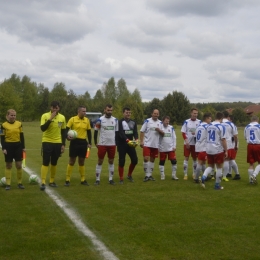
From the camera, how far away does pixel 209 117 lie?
10898 mm

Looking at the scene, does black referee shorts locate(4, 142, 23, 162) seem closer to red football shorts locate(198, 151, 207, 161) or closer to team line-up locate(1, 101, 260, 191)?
team line-up locate(1, 101, 260, 191)

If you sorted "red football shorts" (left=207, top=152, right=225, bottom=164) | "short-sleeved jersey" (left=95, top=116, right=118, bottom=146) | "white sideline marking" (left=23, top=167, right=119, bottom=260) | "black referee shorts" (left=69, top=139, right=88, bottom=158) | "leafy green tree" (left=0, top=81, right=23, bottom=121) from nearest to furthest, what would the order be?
1. "white sideline marking" (left=23, top=167, right=119, bottom=260)
2. "red football shorts" (left=207, top=152, right=225, bottom=164)
3. "black referee shorts" (left=69, top=139, right=88, bottom=158)
4. "short-sleeved jersey" (left=95, top=116, right=118, bottom=146)
5. "leafy green tree" (left=0, top=81, right=23, bottom=121)

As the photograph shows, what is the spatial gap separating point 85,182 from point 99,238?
4.77 m

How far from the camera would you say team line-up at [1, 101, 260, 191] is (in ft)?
31.6

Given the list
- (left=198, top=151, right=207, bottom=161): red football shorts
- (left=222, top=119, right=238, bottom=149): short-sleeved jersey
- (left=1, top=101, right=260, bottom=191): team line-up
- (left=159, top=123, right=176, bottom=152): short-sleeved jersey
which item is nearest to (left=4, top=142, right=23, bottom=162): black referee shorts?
(left=1, top=101, right=260, bottom=191): team line-up

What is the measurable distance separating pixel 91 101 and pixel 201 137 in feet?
300

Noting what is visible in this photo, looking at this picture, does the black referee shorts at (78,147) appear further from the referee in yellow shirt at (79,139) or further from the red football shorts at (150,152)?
the red football shorts at (150,152)

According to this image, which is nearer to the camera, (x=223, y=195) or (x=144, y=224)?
(x=144, y=224)

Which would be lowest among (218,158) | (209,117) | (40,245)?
(40,245)

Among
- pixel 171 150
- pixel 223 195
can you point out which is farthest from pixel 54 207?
pixel 171 150

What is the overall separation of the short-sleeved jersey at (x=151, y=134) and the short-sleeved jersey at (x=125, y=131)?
0.66 m

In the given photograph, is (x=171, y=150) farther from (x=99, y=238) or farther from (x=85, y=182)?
(x=99, y=238)

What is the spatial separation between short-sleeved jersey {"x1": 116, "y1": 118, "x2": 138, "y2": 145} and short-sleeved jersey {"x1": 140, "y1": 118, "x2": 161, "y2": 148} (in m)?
0.66

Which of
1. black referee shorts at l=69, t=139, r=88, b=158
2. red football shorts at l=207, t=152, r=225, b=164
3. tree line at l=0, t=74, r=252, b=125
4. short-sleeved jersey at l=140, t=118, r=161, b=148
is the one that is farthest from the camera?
tree line at l=0, t=74, r=252, b=125
